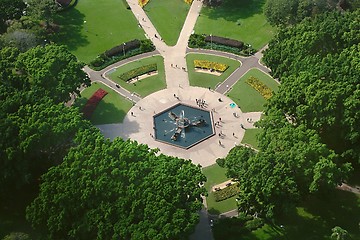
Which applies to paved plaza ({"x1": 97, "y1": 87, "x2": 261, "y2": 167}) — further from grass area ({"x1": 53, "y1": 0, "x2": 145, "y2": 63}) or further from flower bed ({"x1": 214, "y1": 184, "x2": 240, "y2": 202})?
grass area ({"x1": 53, "y1": 0, "x2": 145, "y2": 63})

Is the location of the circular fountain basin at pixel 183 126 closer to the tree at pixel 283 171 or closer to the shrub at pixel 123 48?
the tree at pixel 283 171

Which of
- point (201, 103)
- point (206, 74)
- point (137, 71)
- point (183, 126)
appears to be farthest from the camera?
point (137, 71)

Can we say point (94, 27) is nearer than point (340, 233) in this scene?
No

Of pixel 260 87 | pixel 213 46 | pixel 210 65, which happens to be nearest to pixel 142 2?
pixel 213 46

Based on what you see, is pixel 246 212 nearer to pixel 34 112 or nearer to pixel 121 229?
pixel 121 229

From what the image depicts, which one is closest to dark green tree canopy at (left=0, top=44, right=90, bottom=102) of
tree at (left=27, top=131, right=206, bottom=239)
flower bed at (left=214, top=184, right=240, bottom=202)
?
tree at (left=27, top=131, right=206, bottom=239)

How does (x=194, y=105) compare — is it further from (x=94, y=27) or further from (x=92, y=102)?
(x=94, y=27)

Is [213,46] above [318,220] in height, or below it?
above
